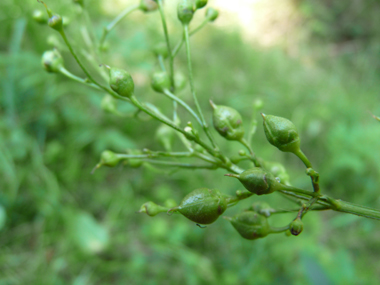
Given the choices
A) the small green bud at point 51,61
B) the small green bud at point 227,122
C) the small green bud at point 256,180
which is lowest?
the small green bud at point 227,122

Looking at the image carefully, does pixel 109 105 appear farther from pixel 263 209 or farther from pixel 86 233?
pixel 86 233

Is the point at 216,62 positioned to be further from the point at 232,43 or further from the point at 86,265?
the point at 86,265

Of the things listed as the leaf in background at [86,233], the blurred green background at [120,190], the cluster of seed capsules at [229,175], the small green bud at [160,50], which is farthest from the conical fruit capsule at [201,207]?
the leaf in background at [86,233]

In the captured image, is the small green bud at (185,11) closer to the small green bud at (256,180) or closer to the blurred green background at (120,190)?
the small green bud at (256,180)

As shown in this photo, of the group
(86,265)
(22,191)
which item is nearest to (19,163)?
(22,191)

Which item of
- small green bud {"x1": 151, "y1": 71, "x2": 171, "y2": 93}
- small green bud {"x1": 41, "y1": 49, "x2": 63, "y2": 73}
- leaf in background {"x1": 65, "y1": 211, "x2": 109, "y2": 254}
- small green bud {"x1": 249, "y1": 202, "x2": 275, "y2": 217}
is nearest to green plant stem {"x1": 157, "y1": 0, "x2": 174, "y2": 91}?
small green bud {"x1": 151, "y1": 71, "x2": 171, "y2": 93}

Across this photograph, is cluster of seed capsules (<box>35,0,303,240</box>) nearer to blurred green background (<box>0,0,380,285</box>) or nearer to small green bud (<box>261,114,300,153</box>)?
small green bud (<box>261,114,300,153</box>)
